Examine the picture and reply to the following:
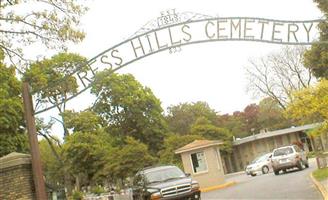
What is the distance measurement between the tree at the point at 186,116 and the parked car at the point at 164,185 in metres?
56.7

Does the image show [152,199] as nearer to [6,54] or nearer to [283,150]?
[6,54]

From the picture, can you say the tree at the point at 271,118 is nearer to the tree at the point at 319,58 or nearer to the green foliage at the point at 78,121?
the green foliage at the point at 78,121

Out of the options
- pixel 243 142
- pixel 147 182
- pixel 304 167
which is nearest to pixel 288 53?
pixel 243 142

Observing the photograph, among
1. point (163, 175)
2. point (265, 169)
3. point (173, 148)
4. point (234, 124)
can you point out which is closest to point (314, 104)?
point (163, 175)

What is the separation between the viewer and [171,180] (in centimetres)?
2059

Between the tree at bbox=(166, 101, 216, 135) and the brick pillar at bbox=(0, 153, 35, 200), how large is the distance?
66.5 meters

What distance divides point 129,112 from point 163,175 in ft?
137

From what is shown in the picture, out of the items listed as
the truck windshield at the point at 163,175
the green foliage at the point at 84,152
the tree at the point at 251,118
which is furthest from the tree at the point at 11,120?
the tree at the point at 251,118

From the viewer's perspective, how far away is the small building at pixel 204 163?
116 feet

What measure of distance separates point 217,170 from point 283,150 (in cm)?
458

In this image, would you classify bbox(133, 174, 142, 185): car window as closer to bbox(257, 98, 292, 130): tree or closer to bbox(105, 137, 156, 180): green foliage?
bbox(105, 137, 156, 180): green foliage

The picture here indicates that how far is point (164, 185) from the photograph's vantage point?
786 inches

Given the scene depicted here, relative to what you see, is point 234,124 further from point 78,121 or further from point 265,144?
point 78,121

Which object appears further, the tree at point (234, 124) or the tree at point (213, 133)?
the tree at point (234, 124)
